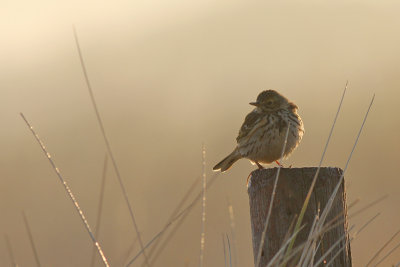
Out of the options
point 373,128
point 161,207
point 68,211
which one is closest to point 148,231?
point 161,207

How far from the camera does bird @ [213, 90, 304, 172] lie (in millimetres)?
8766

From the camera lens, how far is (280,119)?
8.88 meters

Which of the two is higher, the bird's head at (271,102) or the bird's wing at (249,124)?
the bird's head at (271,102)

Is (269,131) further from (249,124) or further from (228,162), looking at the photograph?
(228,162)

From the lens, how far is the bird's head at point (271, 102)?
365 inches

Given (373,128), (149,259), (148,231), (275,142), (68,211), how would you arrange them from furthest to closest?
(373,128), (68,211), (148,231), (275,142), (149,259)

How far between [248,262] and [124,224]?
10.9 feet

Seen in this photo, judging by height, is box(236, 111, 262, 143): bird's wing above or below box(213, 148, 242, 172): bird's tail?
above

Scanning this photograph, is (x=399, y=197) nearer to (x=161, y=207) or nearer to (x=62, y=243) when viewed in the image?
(x=161, y=207)

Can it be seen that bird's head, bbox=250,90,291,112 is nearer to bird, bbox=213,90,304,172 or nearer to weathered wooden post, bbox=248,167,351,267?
bird, bbox=213,90,304,172

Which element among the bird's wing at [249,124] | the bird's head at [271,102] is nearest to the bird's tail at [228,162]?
the bird's wing at [249,124]

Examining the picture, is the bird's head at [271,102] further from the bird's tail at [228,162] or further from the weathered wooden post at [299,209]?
the weathered wooden post at [299,209]

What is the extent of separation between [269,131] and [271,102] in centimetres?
57

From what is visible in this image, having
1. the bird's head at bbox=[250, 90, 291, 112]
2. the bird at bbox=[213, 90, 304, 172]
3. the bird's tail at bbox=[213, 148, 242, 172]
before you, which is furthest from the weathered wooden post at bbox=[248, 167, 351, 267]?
the bird's tail at bbox=[213, 148, 242, 172]
